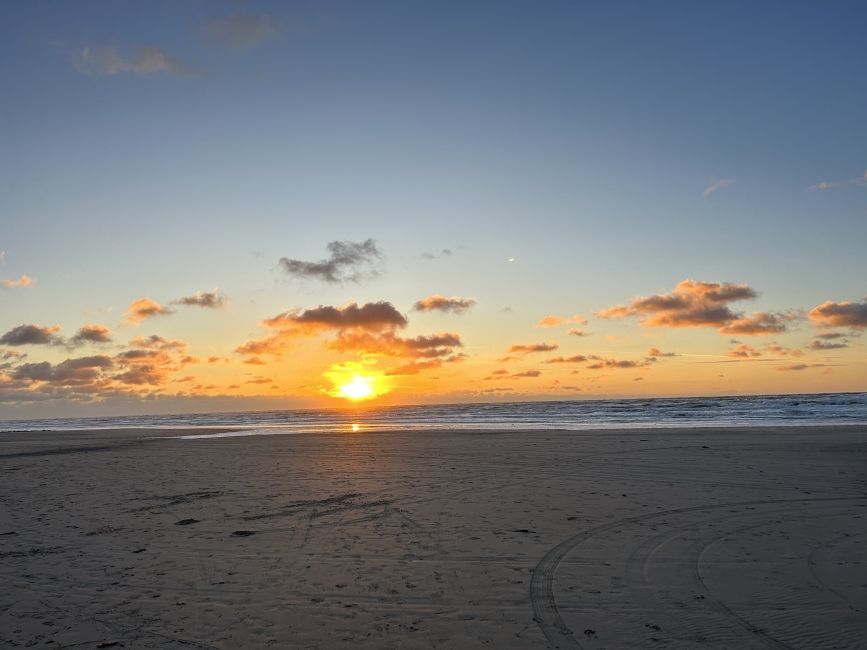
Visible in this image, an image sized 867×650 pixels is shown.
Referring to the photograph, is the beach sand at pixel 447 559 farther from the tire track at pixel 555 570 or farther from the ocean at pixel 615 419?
the ocean at pixel 615 419

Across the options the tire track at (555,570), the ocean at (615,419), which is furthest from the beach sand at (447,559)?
the ocean at (615,419)

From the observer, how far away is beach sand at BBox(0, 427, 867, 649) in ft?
20.9

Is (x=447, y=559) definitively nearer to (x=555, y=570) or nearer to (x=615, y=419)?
(x=555, y=570)

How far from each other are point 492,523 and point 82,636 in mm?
6916

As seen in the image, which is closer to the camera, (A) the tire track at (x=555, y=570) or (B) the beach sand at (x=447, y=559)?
(A) the tire track at (x=555, y=570)

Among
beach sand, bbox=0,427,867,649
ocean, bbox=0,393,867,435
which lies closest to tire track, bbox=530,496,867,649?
beach sand, bbox=0,427,867,649

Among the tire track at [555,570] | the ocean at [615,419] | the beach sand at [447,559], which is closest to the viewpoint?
the tire track at [555,570]

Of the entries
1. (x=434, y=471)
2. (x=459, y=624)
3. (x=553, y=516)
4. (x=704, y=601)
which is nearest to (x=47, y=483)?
(x=434, y=471)

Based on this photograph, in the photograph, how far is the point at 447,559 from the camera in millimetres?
8820

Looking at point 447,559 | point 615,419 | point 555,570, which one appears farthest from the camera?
point 615,419

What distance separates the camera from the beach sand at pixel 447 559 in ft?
20.9

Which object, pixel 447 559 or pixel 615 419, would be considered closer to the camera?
pixel 447 559

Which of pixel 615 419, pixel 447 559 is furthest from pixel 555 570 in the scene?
pixel 615 419

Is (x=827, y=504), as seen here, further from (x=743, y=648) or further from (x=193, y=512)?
(x=193, y=512)
